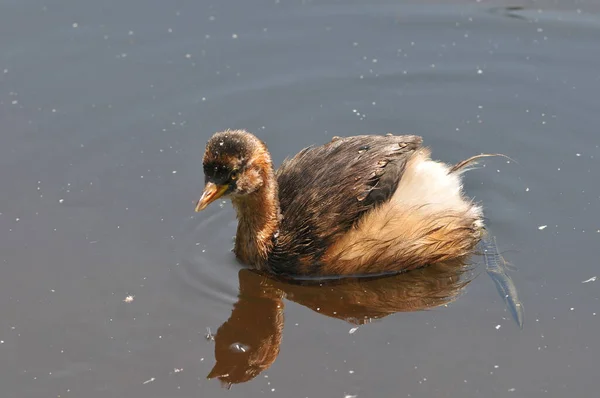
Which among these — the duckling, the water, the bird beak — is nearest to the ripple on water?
the water

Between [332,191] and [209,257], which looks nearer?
[332,191]

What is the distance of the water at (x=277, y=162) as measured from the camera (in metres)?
5.74

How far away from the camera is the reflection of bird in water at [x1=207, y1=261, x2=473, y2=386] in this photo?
5.90m

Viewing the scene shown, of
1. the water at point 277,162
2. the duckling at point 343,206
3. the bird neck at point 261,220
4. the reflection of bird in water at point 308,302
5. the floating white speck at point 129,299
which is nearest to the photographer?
the water at point 277,162

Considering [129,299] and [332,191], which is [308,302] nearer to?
[332,191]

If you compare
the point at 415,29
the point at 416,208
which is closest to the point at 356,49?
the point at 415,29

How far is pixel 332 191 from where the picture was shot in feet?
21.1

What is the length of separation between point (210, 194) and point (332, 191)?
2.57ft

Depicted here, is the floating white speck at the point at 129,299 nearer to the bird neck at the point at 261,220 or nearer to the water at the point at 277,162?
the water at the point at 277,162

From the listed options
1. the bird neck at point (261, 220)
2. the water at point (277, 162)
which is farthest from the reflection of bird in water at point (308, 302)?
the bird neck at point (261, 220)

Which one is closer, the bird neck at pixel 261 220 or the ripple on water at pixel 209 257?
the ripple on water at pixel 209 257

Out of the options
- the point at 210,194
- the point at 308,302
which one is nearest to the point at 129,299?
the point at 210,194

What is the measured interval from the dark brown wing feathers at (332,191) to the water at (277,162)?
0.96 feet

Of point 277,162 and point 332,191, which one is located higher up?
point 332,191
